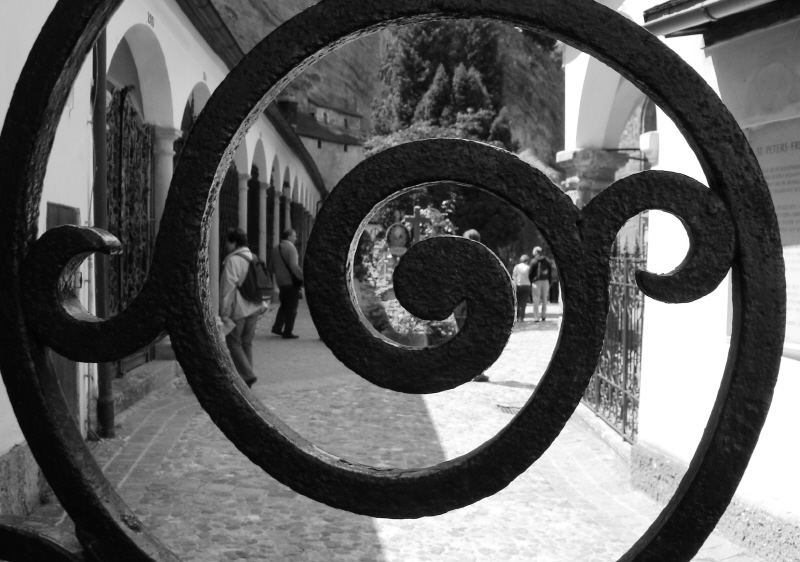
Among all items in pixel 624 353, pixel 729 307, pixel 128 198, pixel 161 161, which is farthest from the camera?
pixel 161 161

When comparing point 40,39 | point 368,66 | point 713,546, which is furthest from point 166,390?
point 368,66

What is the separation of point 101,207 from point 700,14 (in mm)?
4335

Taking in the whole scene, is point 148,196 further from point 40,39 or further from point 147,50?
point 40,39

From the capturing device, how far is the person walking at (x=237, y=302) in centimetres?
815

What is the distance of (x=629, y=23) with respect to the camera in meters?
0.73

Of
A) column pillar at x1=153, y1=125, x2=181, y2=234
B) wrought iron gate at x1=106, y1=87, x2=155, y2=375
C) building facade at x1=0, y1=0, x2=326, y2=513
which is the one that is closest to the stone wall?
building facade at x1=0, y1=0, x2=326, y2=513

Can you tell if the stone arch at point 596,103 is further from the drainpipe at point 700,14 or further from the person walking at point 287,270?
the person walking at point 287,270

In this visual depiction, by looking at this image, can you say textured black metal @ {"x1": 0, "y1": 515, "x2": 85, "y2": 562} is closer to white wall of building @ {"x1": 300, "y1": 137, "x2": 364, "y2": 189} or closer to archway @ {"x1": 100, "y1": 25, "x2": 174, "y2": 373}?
archway @ {"x1": 100, "y1": 25, "x2": 174, "y2": 373}

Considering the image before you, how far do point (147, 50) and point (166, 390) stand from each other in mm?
3426

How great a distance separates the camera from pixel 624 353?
6.73m

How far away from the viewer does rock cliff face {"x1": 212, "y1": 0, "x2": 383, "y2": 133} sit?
189 feet

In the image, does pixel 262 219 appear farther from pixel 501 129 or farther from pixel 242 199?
pixel 501 129

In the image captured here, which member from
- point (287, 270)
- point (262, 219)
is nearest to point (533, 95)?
point (262, 219)

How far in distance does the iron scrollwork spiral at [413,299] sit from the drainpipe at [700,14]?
334 centimetres
